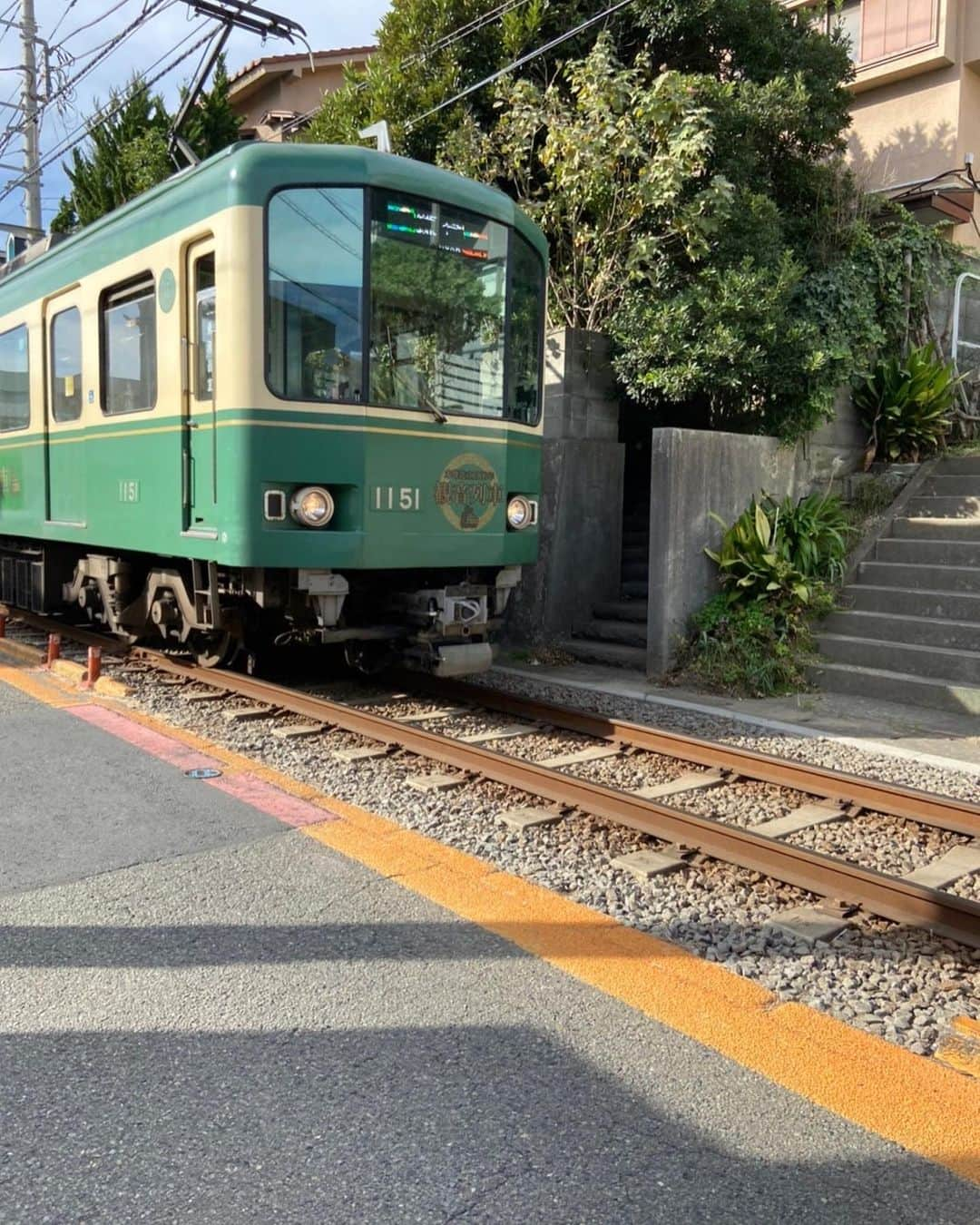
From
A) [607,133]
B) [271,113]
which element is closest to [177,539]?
[607,133]

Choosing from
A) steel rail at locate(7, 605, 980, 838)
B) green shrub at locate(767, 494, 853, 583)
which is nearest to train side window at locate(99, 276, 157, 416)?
steel rail at locate(7, 605, 980, 838)

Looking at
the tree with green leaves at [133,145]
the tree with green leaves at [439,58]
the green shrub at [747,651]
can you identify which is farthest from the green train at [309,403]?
the tree with green leaves at [133,145]

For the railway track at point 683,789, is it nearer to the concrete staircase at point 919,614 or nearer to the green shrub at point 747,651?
the green shrub at point 747,651

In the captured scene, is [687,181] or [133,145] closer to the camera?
[687,181]

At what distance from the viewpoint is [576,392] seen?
9594mm

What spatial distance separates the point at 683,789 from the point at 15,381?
698cm

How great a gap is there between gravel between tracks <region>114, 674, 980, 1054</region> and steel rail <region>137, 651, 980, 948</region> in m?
0.06

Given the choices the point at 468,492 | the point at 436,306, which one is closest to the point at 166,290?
the point at 436,306

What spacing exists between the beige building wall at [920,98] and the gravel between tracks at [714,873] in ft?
42.6

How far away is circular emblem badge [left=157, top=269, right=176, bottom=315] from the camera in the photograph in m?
6.42

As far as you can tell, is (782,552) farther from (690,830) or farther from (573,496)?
(690,830)

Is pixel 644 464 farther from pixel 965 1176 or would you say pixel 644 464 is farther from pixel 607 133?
pixel 965 1176

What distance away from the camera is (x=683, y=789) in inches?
214

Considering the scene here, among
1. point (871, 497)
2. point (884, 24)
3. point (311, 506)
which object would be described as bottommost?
point (311, 506)
